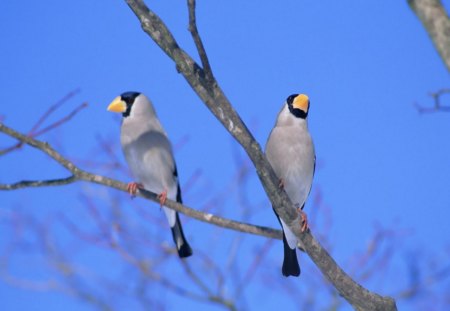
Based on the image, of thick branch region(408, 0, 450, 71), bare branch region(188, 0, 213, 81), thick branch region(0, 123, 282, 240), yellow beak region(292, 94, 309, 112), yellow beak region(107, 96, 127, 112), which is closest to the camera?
thick branch region(408, 0, 450, 71)

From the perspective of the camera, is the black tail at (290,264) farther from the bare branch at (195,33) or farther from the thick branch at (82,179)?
the bare branch at (195,33)

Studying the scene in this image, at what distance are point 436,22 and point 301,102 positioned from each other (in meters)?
2.80

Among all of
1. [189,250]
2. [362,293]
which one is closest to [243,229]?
[362,293]

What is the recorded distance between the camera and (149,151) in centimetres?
530

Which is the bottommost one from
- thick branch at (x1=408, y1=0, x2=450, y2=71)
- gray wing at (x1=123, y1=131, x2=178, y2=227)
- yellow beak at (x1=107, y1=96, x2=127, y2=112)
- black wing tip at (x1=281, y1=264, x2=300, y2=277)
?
thick branch at (x1=408, y1=0, x2=450, y2=71)

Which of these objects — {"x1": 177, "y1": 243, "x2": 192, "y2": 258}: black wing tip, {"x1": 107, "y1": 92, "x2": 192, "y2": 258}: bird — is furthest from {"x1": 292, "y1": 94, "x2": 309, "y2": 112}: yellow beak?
{"x1": 177, "y1": 243, "x2": 192, "y2": 258}: black wing tip

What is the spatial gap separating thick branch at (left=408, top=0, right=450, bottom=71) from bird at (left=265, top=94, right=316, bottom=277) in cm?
253

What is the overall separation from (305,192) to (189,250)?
1.39 m

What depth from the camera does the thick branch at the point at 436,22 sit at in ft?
7.48

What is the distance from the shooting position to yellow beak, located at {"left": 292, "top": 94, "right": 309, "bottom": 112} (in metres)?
5.12

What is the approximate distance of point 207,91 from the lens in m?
3.53

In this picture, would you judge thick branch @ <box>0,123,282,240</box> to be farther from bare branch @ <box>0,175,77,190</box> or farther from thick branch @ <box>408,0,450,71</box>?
thick branch @ <box>408,0,450,71</box>

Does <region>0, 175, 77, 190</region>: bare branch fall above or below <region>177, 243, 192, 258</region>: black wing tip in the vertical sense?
below

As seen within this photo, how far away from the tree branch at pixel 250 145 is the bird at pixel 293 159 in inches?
34.0
